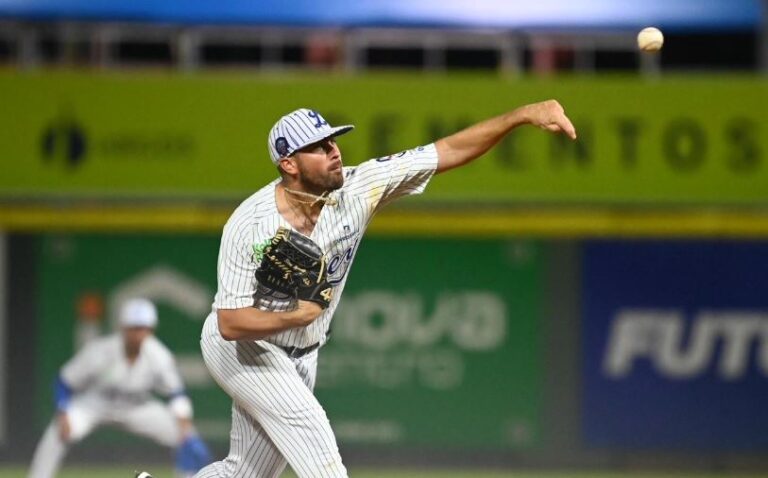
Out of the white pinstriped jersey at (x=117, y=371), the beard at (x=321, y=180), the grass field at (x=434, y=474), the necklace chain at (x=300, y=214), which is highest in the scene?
the beard at (x=321, y=180)

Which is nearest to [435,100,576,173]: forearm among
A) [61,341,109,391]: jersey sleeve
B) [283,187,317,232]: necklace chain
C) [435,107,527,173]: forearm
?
[435,107,527,173]: forearm

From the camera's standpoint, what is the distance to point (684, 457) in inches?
517

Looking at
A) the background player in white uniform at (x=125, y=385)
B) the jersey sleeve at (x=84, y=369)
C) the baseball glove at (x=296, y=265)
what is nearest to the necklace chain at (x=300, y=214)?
the baseball glove at (x=296, y=265)

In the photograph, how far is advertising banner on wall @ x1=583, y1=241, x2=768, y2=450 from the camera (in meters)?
13.1

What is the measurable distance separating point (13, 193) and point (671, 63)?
229 inches

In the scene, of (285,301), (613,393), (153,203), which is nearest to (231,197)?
(153,203)

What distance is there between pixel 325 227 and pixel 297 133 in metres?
0.42

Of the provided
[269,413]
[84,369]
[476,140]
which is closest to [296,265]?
[269,413]

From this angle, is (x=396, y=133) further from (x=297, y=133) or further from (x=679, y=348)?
(x=297, y=133)

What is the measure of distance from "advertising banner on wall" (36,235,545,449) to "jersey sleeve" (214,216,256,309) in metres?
6.98

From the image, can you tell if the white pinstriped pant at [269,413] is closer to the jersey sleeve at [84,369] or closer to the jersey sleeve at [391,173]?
the jersey sleeve at [391,173]

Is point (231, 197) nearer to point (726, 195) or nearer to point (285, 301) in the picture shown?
point (726, 195)

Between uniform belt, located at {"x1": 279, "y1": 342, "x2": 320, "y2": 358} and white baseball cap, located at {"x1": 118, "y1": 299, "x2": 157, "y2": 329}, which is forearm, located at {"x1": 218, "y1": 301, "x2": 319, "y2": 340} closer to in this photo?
uniform belt, located at {"x1": 279, "y1": 342, "x2": 320, "y2": 358}

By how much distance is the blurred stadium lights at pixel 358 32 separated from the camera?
13.1 meters
